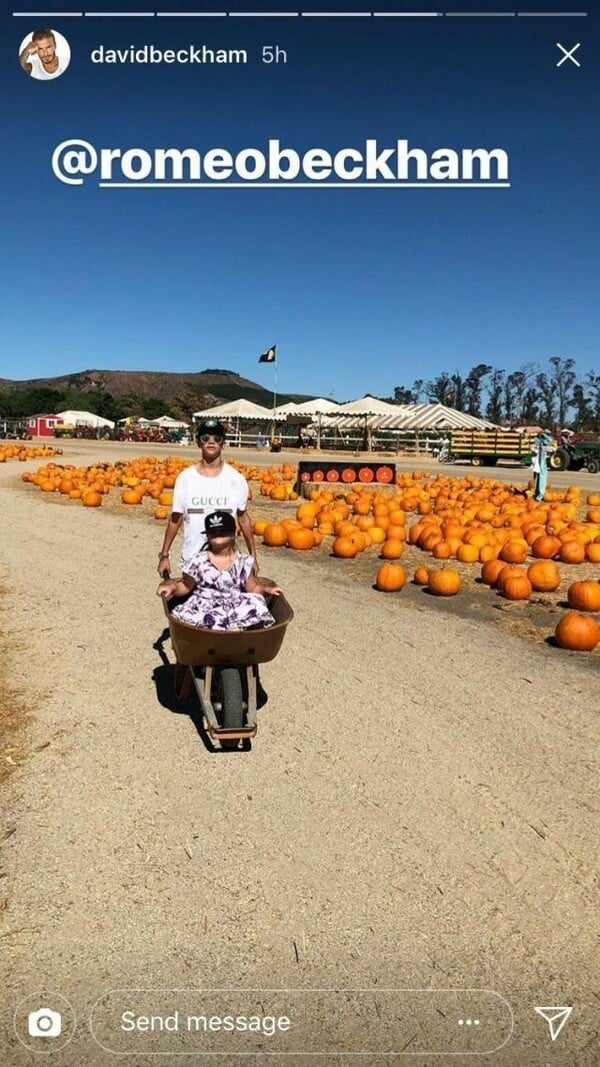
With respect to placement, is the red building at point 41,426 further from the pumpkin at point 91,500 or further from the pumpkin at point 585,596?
the pumpkin at point 585,596

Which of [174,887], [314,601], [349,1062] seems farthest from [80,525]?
[349,1062]

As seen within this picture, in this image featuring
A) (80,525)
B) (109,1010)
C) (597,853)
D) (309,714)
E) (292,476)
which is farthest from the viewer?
(292,476)

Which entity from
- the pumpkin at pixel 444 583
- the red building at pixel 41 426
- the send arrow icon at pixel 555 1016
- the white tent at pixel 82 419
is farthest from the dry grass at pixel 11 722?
the white tent at pixel 82 419

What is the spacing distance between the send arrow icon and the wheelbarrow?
7.46ft

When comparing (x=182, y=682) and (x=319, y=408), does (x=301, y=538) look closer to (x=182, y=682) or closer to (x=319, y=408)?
(x=182, y=682)

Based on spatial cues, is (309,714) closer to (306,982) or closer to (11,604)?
(306,982)

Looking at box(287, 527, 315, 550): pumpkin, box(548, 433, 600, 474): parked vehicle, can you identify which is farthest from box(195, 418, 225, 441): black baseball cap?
box(548, 433, 600, 474): parked vehicle

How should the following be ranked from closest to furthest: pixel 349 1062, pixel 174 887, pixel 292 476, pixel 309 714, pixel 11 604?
pixel 349 1062, pixel 174 887, pixel 309 714, pixel 11 604, pixel 292 476

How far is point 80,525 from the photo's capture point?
15.1 meters

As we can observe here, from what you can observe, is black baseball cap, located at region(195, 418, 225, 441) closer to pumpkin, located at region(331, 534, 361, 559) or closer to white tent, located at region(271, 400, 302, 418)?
pumpkin, located at region(331, 534, 361, 559)

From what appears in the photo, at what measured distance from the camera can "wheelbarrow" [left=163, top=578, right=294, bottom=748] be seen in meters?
4.72

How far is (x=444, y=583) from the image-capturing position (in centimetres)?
953

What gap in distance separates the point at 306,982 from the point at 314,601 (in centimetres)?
623

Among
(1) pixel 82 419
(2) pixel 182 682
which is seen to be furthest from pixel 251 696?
(1) pixel 82 419
